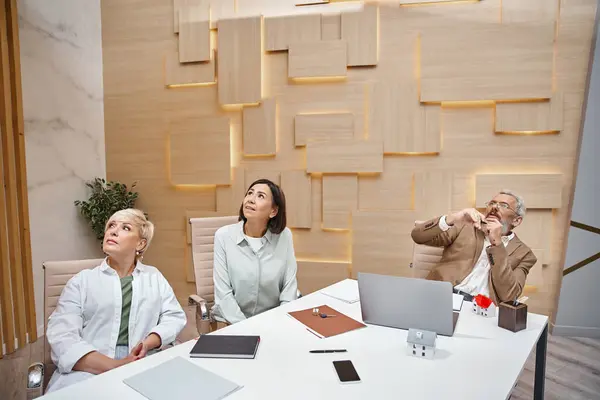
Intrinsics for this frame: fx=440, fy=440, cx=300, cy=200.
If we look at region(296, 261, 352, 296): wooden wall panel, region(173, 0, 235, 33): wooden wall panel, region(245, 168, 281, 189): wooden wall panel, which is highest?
region(173, 0, 235, 33): wooden wall panel

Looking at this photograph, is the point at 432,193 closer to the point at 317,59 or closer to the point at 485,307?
the point at 317,59

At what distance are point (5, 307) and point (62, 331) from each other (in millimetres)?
A: 2007

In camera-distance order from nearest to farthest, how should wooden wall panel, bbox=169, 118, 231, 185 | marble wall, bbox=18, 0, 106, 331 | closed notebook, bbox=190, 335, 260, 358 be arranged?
closed notebook, bbox=190, 335, 260, 358 < marble wall, bbox=18, 0, 106, 331 < wooden wall panel, bbox=169, 118, 231, 185

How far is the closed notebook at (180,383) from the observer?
1.33 m

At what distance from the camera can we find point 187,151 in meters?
4.46

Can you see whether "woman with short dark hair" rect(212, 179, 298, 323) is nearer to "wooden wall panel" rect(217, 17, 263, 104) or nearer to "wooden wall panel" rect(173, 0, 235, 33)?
"wooden wall panel" rect(217, 17, 263, 104)

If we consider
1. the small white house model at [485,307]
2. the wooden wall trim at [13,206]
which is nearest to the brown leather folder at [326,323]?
the small white house model at [485,307]

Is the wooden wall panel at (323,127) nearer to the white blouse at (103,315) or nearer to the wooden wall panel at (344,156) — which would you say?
the wooden wall panel at (344,156)

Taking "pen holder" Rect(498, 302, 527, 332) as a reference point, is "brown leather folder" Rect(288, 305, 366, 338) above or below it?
below

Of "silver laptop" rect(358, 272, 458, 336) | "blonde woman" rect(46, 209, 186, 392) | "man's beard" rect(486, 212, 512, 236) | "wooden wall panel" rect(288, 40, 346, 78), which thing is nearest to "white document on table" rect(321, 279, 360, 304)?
"silver laptop" rect(358, 272, 458, 336)

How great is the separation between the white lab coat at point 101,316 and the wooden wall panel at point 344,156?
228cm

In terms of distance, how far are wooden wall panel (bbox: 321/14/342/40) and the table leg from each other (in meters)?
2.99

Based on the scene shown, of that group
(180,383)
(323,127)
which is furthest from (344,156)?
(180,383)

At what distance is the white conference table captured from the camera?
1.37 metres
